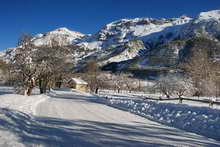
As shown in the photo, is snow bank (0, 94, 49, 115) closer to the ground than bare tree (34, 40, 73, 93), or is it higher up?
closer to the ground

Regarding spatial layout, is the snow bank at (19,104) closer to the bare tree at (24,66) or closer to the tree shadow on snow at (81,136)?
the tree shadow on snow at (81,136)

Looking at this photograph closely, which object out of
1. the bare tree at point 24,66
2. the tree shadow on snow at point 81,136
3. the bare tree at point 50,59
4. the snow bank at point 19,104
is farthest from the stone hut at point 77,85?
the tree shadow on snow at point 81,136

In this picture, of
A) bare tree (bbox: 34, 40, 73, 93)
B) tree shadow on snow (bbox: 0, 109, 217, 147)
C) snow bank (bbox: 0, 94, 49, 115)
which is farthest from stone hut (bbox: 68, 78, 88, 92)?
tree shadow on snow (bbox: 0, 109, 217, 147)

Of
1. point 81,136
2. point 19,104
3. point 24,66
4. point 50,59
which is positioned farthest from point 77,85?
point 81,136

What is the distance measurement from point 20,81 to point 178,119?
27.4m

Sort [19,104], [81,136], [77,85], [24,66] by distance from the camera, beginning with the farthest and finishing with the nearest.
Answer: [77,85]
[24,66]
[19,104]
[81,136]

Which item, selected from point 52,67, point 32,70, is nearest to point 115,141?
point 32,70

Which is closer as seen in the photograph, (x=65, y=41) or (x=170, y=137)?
(x=170, y=137)

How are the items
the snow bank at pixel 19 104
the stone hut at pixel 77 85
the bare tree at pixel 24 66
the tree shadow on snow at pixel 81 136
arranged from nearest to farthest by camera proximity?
1. the tree shadow on snow at pixel 81 136
2. the snow bank at pixel 19 104
3. the bare tree at pixel 24 66
4. the stone hut at pixel 77 85

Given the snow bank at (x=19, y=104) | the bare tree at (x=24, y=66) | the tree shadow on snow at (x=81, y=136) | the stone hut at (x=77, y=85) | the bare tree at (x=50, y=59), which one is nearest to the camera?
the tree shadow on snow at (x=81, y=136)

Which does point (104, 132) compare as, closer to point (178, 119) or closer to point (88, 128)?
point (88, 128)

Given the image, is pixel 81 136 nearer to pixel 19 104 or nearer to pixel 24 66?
pixel 19 104

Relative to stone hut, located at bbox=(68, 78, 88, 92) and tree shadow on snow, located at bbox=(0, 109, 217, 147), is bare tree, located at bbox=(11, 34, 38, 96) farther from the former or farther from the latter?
stone hut, located at bbox=(68, 78, 88, 92)

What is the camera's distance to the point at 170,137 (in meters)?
10.5
